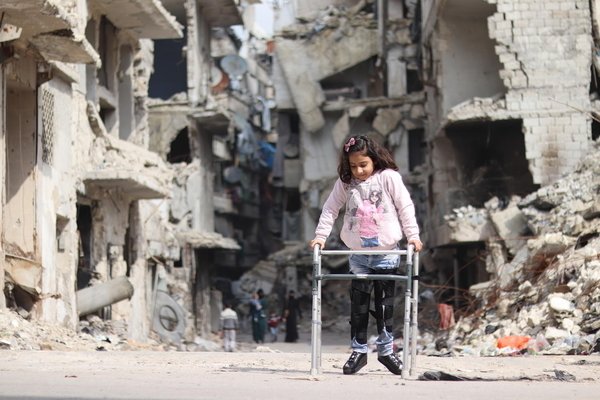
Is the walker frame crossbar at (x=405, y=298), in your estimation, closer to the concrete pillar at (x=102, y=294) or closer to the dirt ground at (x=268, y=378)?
the dirt ground at (x=268, y=378)

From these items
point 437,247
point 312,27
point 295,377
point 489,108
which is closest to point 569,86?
point 489,108

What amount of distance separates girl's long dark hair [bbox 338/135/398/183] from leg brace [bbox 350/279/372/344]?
2.46 ft

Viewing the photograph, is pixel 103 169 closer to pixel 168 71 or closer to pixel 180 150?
pixel 168 71

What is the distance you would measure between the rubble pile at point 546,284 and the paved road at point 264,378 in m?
3.86

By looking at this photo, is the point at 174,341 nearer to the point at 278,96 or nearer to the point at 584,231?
the point at 584,231

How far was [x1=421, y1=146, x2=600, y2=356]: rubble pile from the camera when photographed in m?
13.9

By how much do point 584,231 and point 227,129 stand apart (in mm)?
21285

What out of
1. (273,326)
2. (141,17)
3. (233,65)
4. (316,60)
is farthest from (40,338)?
(316,60)

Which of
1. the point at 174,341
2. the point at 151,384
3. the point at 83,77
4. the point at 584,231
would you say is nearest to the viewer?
the point at 151,384

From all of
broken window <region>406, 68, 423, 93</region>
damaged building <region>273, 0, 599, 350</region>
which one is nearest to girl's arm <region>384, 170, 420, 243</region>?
damaged building <region>273, 0, 599, 350</region>

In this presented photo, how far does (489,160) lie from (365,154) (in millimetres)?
22896

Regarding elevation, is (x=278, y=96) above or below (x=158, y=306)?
above

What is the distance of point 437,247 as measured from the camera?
30500 millimetres

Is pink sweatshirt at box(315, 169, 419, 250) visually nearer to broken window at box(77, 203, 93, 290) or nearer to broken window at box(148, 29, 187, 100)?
broken window at box(77, 203, 93, 290)
